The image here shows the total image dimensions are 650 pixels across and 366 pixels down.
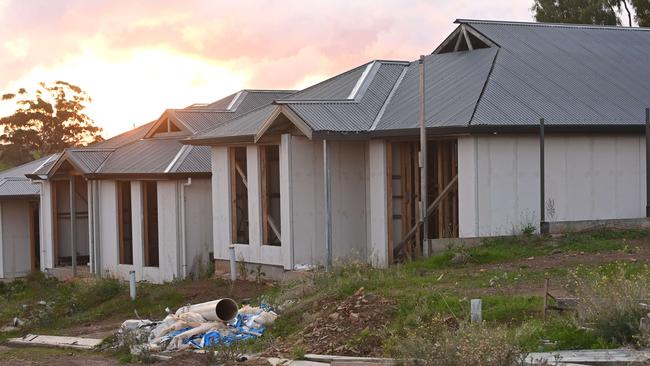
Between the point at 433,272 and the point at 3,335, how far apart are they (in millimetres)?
8873

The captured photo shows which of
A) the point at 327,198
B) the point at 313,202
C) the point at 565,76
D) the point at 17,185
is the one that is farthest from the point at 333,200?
the point at 17,185

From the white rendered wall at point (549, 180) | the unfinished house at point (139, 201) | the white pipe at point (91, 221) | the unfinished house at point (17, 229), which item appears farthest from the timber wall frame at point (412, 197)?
the unfinished house at point (17, 229)

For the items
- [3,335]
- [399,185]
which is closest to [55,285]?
[3,335]

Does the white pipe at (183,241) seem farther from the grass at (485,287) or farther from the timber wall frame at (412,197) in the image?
the grass at (485,287)

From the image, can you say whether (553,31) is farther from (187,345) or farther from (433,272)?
(187,345)

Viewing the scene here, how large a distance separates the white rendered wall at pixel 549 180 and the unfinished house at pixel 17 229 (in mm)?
16773

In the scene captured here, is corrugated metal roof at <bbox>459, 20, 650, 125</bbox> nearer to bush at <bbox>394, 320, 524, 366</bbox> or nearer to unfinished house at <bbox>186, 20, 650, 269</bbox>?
unfinished house at <bbox>186, 20, 650, 269</bbox>

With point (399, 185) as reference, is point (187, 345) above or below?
below

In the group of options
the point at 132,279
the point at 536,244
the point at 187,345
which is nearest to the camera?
the point at 187,345

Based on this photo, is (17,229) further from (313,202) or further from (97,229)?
(313,202)

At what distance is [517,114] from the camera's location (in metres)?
20.5

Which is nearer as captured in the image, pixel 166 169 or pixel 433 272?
pixel 433 272

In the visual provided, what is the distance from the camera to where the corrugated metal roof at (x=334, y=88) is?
23109mm

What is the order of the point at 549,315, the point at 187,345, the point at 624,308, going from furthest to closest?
1. the point at 187,345
2. the point at 549,315
3. the point at 624,308
